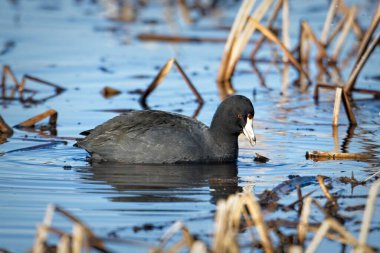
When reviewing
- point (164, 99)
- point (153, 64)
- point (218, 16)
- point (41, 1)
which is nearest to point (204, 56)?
point (153, 64)

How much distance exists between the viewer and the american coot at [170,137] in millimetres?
8391

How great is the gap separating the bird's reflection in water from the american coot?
0.10 metres

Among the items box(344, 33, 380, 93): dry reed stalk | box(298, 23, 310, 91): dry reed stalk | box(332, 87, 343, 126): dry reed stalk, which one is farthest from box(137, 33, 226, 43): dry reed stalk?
box(332, 87, 343, 126): dry reed stalk

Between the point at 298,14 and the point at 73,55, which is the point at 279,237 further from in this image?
the point at 298,14

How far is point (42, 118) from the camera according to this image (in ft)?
32.3

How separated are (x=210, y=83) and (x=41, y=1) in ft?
31.0

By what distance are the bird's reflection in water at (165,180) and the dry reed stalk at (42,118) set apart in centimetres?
164

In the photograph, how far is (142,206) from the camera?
22.0 ft

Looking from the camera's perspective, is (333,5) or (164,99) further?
(333,5)

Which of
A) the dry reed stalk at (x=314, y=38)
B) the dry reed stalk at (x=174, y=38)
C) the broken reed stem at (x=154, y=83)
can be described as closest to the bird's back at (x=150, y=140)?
the broken reed stem at (x=154, y=83)

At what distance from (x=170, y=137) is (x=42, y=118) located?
6.96ft

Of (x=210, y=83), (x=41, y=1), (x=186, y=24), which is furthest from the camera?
(x=41, y=1)

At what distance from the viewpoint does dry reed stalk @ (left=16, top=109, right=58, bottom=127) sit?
9844 millimetres

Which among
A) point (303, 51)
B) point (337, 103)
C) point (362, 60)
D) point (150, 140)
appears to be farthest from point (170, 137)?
point (303, 51)
